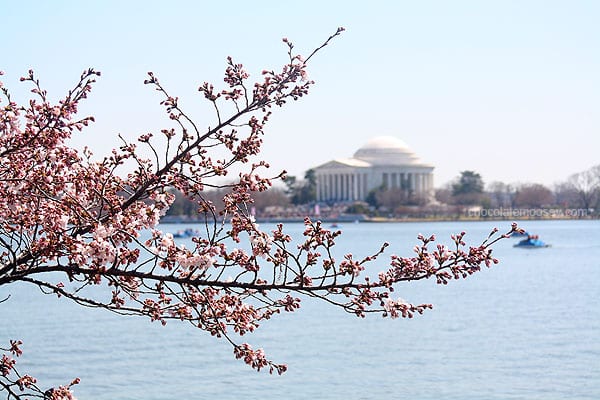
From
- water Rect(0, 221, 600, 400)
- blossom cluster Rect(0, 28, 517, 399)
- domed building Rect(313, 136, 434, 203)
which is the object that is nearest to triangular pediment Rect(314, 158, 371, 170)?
domed building Rect(313, 136, 434, 203)

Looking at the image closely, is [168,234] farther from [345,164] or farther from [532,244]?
[345,164]

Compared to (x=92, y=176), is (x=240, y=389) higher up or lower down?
lower down

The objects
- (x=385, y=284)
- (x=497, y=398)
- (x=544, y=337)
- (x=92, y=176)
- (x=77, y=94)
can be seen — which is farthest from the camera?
(x=544, y=337)

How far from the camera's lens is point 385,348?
80.8 feet

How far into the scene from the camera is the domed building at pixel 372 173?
163 meters

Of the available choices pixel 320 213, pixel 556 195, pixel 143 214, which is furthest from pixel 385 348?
pixel 556 195

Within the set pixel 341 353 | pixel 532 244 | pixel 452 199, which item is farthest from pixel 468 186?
pixel 341 353

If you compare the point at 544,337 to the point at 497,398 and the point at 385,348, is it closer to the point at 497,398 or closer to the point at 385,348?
the point at 385,348

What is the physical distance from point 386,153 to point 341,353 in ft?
473

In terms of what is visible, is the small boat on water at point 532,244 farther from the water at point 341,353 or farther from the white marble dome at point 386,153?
the white marble dome at point 386,153

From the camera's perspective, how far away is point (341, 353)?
23.8m

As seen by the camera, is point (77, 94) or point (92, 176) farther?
point (92, 176)

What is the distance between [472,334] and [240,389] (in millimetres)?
9811

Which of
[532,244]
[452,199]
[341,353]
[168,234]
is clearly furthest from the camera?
[452,199]
